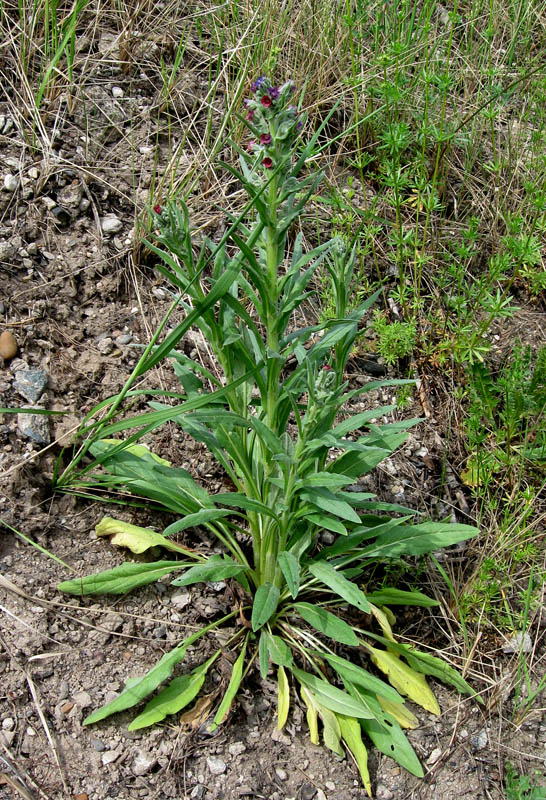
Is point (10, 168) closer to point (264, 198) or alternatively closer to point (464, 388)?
point (264, 198)

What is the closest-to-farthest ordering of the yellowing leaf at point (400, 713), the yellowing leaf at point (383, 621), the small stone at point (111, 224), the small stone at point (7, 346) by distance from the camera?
the yellowing leaf at point (400, 713), the yellowing leaf at point (383, 621), the small stone at point (7, 346), the small stone at point (111, 224)

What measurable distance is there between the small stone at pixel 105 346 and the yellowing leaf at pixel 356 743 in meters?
1.71

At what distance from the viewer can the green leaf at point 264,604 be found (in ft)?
7.05

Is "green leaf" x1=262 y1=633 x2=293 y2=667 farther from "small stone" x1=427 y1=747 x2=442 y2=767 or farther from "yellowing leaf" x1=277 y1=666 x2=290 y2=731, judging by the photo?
"small stone" x1=427 y1=747 x2=442 y2=767

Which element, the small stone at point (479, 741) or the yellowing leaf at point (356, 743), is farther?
the small stone at point (479, 741)

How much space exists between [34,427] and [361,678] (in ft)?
4.86

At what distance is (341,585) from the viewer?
7.30ft

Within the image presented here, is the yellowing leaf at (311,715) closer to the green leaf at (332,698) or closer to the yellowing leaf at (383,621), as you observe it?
the green leaf at (332,698)

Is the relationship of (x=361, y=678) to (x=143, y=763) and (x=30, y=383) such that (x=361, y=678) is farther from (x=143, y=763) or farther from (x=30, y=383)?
(x=30, y=383)

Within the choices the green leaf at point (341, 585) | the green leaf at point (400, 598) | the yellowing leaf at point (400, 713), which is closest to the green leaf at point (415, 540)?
the green leaf at point (400, 598)

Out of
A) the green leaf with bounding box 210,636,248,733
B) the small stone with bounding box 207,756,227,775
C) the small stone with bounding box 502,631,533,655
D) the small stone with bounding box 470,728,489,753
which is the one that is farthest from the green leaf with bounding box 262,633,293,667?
the small stone with bounding box 502,631,533,655

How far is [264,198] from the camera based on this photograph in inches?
78.0

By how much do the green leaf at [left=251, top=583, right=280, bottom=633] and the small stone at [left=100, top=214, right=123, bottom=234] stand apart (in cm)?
186

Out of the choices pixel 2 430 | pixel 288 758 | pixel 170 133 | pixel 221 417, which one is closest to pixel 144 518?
pixel 2 430
